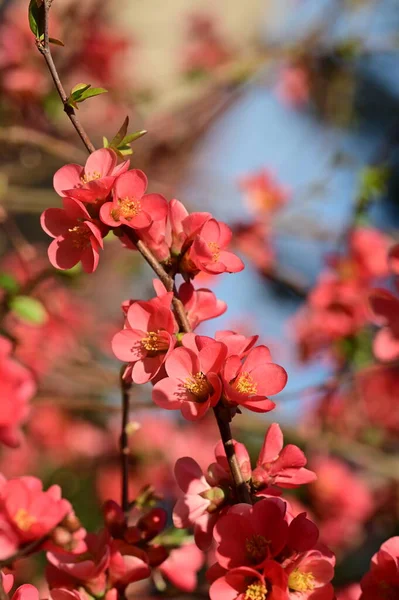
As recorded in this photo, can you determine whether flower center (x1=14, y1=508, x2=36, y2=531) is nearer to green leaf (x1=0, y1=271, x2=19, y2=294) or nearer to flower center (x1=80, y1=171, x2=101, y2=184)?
flower center (x1=80, y1=171, x2=101, y2=184)

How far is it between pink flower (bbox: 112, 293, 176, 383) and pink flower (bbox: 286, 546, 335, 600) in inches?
6.6

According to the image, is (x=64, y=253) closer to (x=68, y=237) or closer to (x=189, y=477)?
(x=68, y=237)

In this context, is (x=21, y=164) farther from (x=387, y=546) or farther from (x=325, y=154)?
(x=387, y=546)

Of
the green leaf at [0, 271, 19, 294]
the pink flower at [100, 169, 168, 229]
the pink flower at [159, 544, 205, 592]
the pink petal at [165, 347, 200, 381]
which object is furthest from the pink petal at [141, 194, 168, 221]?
the green leaf at [0, 271, 19, 294]

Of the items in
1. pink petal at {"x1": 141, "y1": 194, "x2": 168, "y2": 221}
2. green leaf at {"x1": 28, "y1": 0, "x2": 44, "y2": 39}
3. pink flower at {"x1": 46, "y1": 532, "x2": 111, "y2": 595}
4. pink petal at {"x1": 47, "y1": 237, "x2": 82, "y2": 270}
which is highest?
green leaf at {"x1": 28, "y1": 0, "x2": 44, "y2": 39}

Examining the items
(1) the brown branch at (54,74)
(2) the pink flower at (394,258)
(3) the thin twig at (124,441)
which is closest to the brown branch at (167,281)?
(1) the brown branch at (54,74)

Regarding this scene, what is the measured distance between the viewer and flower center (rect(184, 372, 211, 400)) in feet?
1.51

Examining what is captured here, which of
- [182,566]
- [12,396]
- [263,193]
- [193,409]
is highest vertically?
[193,409]

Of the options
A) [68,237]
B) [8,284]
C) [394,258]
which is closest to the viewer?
[68,237]

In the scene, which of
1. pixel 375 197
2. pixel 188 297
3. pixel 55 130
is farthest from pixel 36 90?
pixel 188 297

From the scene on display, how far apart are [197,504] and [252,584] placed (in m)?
0.08

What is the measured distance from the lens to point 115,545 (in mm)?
510

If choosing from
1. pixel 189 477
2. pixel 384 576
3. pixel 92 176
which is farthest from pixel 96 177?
pixel 384 576

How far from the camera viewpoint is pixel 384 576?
1.57 ft
